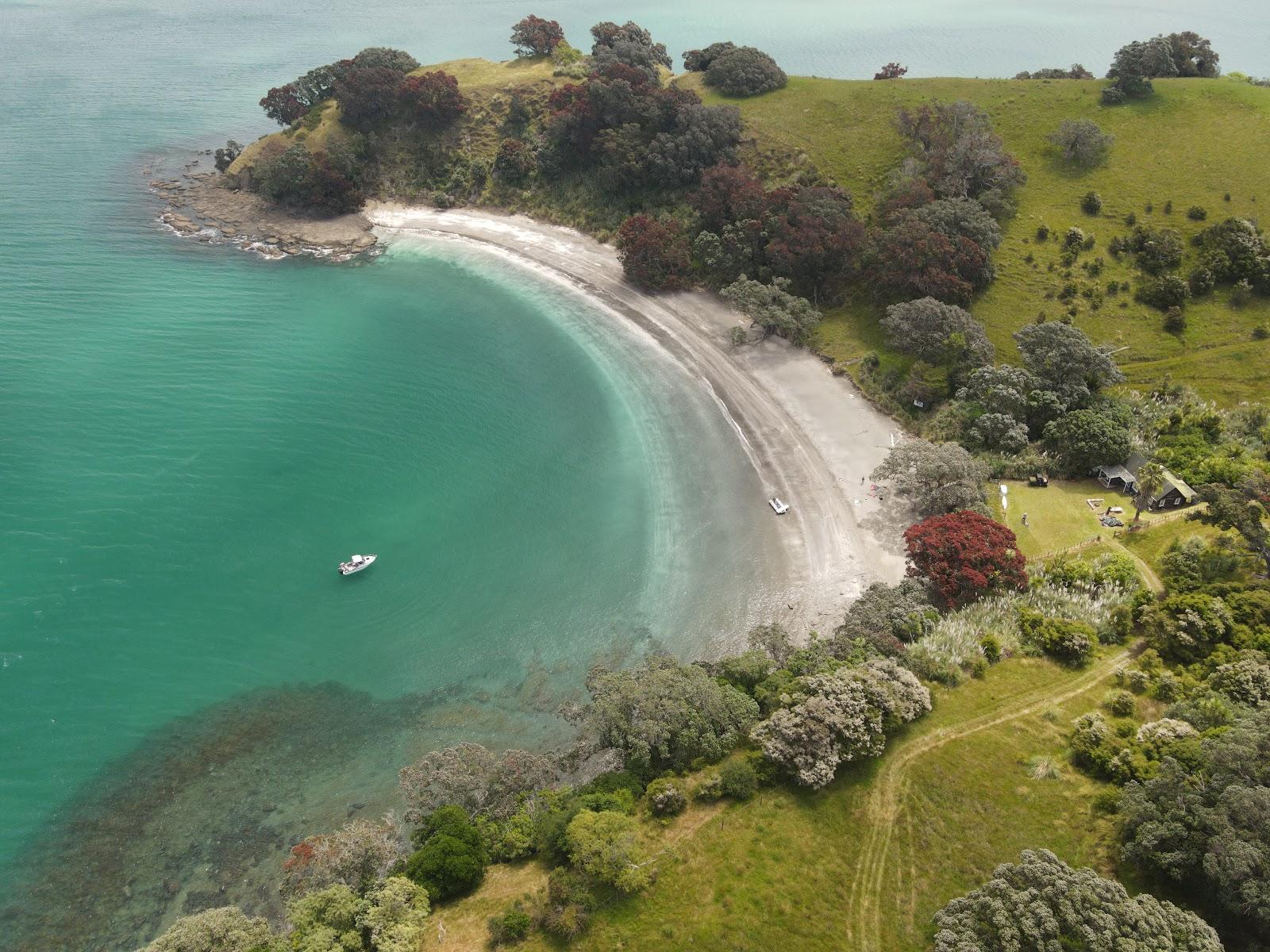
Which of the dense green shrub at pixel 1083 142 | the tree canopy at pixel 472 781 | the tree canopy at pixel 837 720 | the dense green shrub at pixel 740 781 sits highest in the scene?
the dense green shrub at pixel 1083 142

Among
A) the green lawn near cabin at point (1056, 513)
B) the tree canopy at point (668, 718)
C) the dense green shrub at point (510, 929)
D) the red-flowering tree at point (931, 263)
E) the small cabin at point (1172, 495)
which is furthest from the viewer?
the red-flowering tree at point (931, 263)

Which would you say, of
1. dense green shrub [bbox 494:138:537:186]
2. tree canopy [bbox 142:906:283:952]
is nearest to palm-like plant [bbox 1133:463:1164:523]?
tree canopy [bbox 142:906:283:952]

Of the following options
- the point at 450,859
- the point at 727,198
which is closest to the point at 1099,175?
the point at 727,198

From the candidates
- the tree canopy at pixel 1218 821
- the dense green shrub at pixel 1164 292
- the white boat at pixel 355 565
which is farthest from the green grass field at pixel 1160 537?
the white boat at pixel 355 565

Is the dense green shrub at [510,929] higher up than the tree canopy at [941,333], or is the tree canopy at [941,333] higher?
the tree canopy at [941,333]

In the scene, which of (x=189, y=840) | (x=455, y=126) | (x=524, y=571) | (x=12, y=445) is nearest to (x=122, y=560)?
(x=12, y=445)

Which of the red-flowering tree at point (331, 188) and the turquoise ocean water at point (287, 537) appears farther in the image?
the red-flowering tree at point (331, 188)

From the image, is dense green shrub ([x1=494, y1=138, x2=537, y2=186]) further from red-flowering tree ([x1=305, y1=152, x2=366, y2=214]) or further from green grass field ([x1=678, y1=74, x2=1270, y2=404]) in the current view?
green grass field ([x1=678, y1=74, x2=1270, y2=404])

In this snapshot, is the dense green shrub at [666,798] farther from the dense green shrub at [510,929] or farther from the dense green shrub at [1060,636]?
the dense green shrub at [1060,636]
